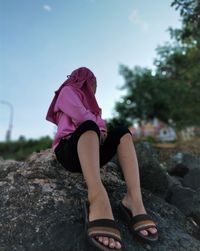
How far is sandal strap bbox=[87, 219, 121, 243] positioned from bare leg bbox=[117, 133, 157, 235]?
364 millimetres

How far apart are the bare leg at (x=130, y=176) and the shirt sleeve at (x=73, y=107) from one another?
0.32 meters

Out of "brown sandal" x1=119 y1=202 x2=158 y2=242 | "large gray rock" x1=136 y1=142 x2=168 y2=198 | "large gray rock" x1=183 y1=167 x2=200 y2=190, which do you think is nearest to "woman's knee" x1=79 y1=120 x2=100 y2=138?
"brown sandal" x1=119 y1=202 x2=158 y2=242

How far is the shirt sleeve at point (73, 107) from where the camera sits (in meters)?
3.62

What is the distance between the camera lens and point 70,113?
3686mm

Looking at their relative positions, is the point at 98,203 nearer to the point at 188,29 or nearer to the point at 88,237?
the point at 88,237

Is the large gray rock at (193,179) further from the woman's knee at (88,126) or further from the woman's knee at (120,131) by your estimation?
the woman's knee at (88,126)

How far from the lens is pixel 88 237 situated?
3.06 meters

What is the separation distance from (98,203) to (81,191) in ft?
2.14

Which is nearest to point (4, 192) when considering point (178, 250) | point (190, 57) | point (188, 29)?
point (178, 250)

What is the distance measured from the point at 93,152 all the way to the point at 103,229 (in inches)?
22.4

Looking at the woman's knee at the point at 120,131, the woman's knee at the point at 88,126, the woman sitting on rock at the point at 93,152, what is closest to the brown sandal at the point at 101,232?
the woman sitting on rock at the point at 93,152

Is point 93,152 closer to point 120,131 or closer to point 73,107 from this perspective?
point 120,131

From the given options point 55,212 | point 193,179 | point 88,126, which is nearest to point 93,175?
point 88,126

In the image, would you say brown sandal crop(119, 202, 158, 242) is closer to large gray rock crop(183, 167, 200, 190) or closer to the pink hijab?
the pink hijab
